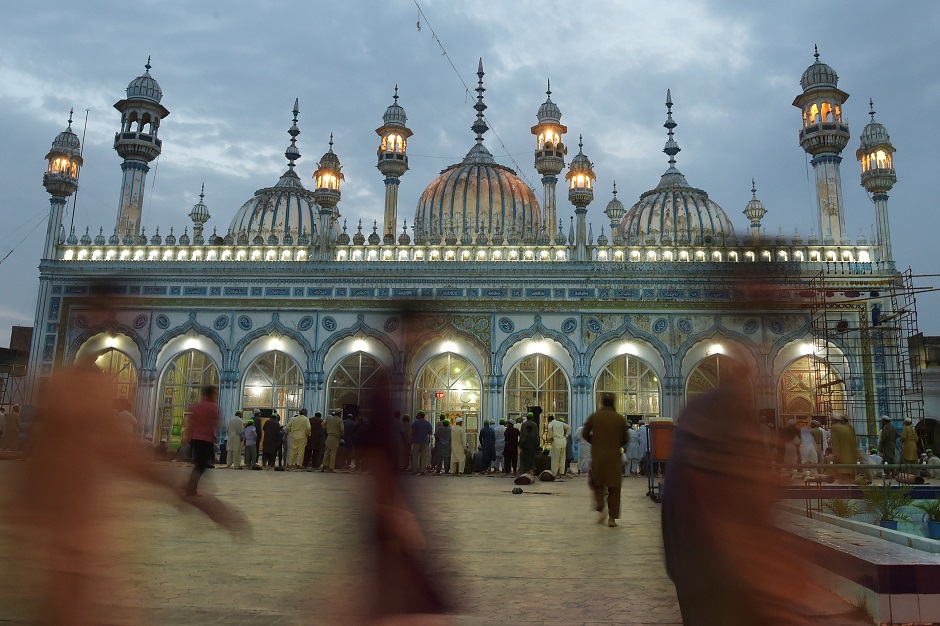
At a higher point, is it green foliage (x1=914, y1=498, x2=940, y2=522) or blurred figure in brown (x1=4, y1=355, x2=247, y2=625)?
blurred figure in brown (x1=4, y1=355, x2=247, y2=625)

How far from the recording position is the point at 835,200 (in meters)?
25.6

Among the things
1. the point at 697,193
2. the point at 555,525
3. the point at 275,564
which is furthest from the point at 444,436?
the point at 697,193

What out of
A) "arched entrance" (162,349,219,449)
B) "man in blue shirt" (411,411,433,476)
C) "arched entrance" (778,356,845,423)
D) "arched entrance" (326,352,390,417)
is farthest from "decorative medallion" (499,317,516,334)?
"arched entrance" (162,349,219,449)

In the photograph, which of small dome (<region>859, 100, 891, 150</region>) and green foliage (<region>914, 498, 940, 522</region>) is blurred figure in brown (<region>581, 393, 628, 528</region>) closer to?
green foliage (<region>914, 498, 940, 522</region>)

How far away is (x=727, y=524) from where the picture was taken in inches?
113

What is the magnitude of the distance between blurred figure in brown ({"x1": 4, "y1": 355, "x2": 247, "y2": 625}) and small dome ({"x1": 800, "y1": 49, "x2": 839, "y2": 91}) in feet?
92.5

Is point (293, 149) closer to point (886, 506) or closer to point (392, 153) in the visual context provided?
point (392, 153)

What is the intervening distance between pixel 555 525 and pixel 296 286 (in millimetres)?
17716

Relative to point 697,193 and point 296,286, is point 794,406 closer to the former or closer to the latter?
point 697,193

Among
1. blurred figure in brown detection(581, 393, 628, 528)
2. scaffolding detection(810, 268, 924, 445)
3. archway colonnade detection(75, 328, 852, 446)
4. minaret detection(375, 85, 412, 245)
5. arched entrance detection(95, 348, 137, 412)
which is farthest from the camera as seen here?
minaret detection(375, 85, 412, 245)

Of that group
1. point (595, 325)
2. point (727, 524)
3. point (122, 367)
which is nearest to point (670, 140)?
point (595, 325)

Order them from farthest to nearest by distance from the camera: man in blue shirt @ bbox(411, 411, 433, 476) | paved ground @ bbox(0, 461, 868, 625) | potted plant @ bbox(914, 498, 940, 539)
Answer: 1. man in blue shirt @ bbox(411, 411, 433, 476)
2. potted plant @ bbox(914, 498, 940, 539)
3. paved ground @ bbox(0, 461, 868, 625)

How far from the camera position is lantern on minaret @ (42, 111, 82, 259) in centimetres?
2727

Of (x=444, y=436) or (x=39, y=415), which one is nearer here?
(x=39, y=415)
